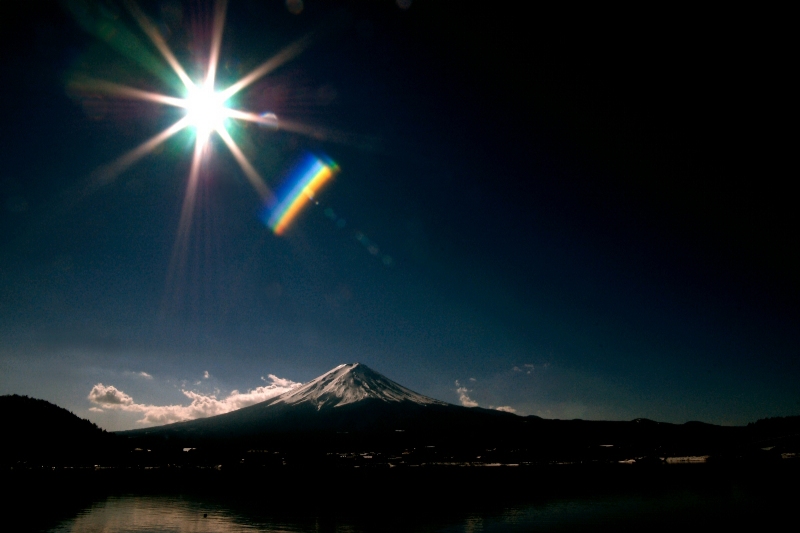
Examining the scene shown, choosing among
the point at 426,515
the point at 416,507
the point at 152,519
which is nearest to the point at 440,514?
the point at 426,515

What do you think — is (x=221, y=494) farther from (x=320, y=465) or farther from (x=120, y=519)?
(x=320, y=465)

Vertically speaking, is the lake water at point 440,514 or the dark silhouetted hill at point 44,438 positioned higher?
the dark silhouetted hill at point 44,438

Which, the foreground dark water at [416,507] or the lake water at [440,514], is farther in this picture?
the foreground dark water at [416,507]

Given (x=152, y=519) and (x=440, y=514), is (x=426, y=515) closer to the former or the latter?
(x=440, y=514)

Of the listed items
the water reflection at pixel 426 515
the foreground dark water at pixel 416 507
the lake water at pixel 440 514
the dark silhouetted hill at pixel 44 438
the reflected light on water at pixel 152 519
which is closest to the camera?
the water reflection at pixel 426 515

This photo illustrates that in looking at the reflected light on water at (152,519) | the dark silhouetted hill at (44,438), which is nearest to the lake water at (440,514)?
the reflected light on water at (152,519)

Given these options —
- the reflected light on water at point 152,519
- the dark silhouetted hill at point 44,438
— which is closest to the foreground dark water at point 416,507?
the reflected light on water at point 152,519

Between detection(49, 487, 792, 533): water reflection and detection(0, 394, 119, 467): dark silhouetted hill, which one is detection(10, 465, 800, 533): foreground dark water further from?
detection(0, 394, 119, 467): dark silhouetted hill

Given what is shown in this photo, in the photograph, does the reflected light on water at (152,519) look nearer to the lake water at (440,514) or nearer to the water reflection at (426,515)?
the water reflection at (426,515)

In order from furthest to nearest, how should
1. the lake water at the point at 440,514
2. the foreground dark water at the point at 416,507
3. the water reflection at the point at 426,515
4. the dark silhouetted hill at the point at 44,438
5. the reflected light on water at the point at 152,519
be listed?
1. the dark silhouetted hill at the point at 44,438
2. the foreground dark water at the point at 416,507
3. the reflected light on water at the point at 152,519
4. the lake water at the point at 440,514
5. the water reflection at the point at 426,515
